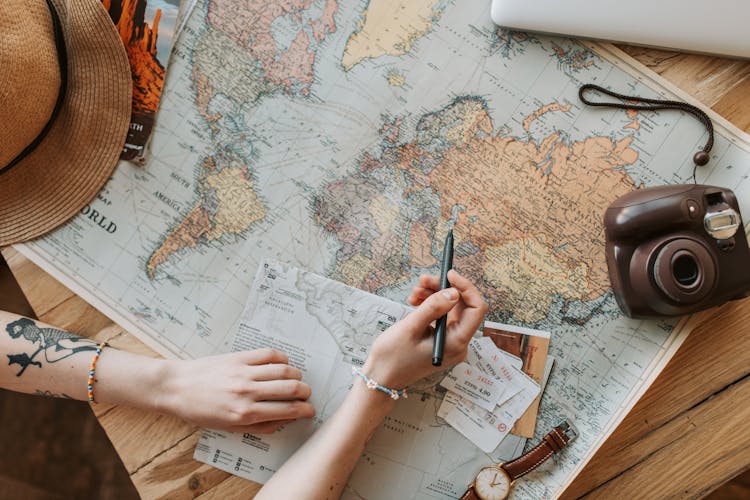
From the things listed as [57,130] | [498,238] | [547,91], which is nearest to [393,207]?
[498,238]

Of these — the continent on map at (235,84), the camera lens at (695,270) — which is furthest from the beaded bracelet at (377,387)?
the camera lens at (695,270)

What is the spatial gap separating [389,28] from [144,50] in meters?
0.45

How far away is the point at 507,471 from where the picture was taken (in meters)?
0.87

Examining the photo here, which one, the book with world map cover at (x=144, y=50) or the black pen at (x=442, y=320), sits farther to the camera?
the book with world map cover at (x=144, y=50)

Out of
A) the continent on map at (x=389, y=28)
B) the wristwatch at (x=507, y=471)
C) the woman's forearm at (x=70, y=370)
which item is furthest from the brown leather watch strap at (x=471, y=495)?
the continent on map at (x=389, y=28)

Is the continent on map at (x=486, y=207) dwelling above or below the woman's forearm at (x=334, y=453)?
above

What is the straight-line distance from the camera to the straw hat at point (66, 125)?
856mm

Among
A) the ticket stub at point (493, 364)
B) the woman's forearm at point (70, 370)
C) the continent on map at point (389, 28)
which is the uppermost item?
the continent on map at point (389, 28)

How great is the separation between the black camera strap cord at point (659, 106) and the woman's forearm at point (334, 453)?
62 cm

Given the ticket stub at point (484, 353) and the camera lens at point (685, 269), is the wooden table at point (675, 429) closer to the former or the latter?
the camera lens at point (685, 269)

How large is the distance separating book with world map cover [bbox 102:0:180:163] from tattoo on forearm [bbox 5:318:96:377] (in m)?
0.33

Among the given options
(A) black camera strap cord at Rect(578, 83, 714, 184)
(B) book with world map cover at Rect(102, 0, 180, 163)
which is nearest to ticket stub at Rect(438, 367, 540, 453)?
(A) black camera strap cord at Rect(578, 83, 714, 184)

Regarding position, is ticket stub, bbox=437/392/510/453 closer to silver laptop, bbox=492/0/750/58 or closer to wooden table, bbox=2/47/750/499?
wooden table, bbox=2/47/750/499

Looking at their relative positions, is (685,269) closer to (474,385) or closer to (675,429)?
(675,429)
